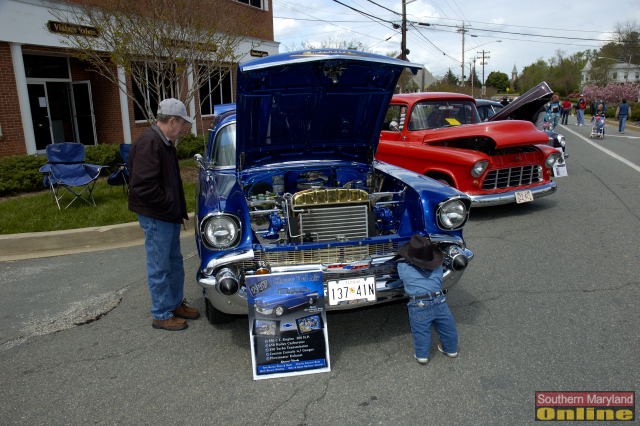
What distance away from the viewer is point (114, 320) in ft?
13.3

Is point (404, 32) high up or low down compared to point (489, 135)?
up

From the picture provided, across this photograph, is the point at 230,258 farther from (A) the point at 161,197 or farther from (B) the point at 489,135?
(B) the point at 489,135

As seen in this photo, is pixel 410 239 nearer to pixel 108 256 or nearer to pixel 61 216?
pixel 108 256

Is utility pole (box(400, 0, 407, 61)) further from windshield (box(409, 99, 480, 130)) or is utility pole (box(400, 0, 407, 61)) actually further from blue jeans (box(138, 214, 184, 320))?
blue jeans (box(138, 214, 184, 320))

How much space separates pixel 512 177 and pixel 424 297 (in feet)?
14.8

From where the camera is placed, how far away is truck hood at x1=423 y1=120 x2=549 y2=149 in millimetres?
6704

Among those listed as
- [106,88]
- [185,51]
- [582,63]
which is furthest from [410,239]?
[582,63]

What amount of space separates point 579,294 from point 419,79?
45.2 m

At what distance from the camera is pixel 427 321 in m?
3.17

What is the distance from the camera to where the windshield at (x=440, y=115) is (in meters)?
7.61

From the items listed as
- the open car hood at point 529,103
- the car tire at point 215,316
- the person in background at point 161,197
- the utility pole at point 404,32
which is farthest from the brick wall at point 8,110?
the utility pole at point 404,32

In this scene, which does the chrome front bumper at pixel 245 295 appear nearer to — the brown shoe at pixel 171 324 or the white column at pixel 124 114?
the brown shoe at pixel 171 324

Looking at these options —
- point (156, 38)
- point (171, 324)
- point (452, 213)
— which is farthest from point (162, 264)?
point (156, 38)
